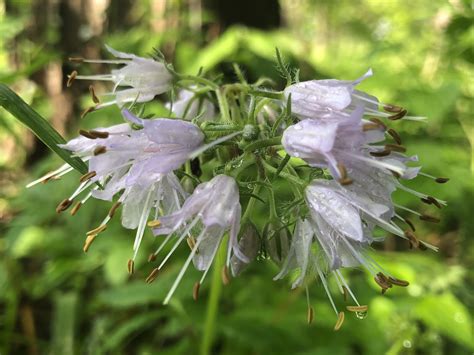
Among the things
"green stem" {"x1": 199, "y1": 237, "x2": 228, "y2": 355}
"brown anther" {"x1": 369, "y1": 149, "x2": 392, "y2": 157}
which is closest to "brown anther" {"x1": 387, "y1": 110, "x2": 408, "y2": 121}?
"brown anther" {"x1": 369, "y1": 149, "x2": 392, "y2": 157}

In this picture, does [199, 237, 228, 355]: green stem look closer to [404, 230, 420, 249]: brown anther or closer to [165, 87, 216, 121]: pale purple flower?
[165, 87, 216, 121]: pale purple flower

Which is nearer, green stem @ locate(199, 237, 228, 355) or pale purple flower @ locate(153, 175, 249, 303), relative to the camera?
pale purple flower @ locate(153, 175, 249, 303)

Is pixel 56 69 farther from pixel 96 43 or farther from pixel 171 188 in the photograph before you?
pixel 171 188

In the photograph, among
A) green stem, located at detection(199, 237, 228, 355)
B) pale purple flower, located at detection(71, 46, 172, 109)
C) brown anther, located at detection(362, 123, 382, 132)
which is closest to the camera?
brown anther, located at detection(362, 123, 382, 132)

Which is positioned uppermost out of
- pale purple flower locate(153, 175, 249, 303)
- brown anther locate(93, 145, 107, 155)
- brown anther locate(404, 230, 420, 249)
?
brown anther locate(93, 145, 107, 155)

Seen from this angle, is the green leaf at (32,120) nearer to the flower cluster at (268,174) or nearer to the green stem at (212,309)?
the flower cluster at (268,174)

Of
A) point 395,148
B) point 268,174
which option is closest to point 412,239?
point 395,148

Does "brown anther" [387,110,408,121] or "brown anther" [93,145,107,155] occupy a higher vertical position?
"brown anther" [387,110,408,121]

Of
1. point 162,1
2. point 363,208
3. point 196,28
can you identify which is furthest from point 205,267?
point 162,1
